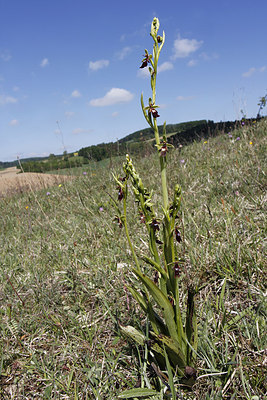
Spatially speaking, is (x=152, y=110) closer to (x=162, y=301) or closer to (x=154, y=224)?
(x=154, y=224)

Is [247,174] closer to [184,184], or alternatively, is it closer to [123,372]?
[184,184]

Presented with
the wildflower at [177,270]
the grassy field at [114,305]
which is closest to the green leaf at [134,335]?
the grassy field at [114,305]

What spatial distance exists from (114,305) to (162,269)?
0.94 meters

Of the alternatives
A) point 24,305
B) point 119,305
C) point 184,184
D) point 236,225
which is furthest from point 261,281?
point 184,184

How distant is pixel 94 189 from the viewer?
5062mm

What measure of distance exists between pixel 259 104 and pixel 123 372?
23.4 feet

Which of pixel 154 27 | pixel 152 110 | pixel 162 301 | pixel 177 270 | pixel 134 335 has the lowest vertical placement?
pixel 134 335

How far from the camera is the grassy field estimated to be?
142 cm

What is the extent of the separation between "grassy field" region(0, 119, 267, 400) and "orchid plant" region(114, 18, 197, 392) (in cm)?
11

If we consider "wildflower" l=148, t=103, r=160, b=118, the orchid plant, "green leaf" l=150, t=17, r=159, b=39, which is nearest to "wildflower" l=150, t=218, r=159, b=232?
the orchid plant

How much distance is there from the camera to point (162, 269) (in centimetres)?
119

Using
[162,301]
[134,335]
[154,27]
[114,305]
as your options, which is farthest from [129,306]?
[154,27]

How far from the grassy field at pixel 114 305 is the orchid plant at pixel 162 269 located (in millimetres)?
110

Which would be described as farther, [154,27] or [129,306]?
[129,306]
